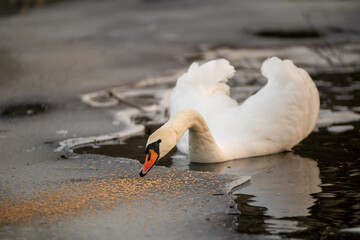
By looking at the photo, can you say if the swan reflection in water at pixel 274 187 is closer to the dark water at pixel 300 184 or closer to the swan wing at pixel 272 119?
the dark water at pixel 300 184

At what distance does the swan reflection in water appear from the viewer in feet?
17.6

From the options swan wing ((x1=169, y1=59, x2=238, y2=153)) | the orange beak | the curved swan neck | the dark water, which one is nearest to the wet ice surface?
the dark water

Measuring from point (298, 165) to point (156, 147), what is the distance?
6.50 feet

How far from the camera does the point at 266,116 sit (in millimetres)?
7484

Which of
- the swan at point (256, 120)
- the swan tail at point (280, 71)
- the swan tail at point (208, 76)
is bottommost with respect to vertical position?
the swan at point (256, 120)

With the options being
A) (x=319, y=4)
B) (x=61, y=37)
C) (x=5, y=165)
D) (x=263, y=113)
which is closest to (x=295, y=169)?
(x=263, y=113)

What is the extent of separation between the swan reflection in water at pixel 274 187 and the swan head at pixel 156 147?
30.1 inches

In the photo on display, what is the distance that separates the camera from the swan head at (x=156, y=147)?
5.78 m

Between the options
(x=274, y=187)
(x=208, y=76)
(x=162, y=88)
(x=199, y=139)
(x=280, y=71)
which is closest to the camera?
(x=274, y=187)

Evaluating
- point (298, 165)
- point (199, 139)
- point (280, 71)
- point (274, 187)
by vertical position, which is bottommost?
point (298, 165)

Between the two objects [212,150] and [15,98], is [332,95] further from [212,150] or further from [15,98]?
[15,98]

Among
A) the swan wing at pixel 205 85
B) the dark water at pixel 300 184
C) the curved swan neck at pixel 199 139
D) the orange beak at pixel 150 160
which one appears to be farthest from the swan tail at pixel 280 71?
the orange beak at pixel 150 160

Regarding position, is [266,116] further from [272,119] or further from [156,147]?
[156,147]

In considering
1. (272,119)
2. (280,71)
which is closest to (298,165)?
(272,119)
